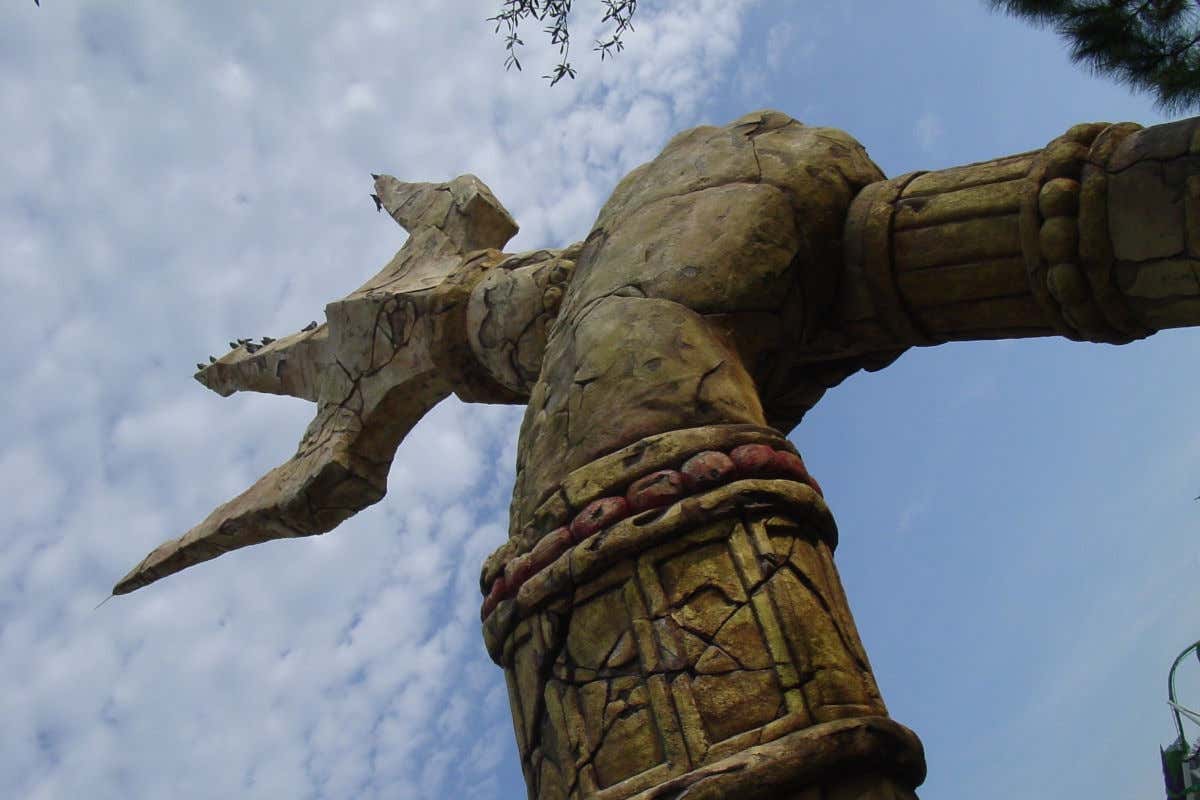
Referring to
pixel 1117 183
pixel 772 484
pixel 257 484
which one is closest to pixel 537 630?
Answer: pixel 772 484

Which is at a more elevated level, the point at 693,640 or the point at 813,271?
the point at 813,271

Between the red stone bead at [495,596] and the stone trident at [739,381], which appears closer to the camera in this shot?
the stone trident at [739,381]

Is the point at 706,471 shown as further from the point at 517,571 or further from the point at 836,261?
the point at 836,261

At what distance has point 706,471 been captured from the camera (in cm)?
249

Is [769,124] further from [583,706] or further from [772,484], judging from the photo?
[583,706]

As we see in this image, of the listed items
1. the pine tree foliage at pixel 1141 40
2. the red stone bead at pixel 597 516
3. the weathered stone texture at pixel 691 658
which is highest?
the pine tree foliage at pixel 1141 40

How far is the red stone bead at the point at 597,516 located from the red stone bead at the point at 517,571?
6.2 inches

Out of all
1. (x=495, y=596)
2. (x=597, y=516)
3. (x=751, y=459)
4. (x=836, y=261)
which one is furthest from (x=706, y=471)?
(x=836, y=261)

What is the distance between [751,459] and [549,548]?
1.59 feet

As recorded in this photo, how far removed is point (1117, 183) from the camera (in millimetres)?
2832

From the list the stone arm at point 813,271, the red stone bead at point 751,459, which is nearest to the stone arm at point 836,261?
the stone arm at point 813,271

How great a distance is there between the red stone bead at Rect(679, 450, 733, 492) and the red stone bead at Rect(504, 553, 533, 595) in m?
0.43

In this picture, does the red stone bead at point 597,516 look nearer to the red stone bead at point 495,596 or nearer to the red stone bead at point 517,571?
the red stone bead at point 517,571

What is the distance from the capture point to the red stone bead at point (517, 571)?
2.67m
